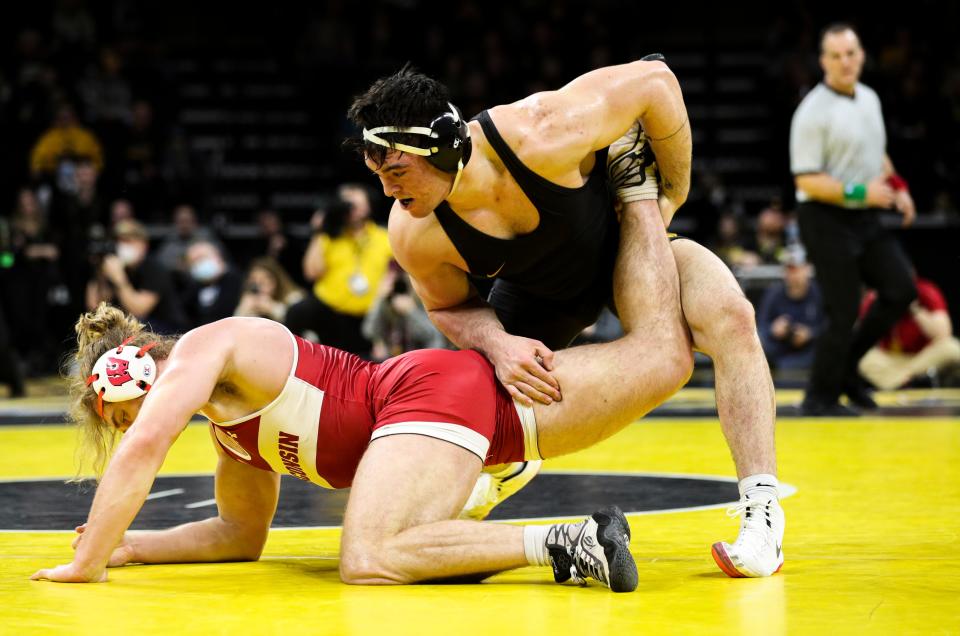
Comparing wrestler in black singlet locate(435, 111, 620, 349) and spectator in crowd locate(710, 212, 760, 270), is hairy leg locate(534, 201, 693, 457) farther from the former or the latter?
spectator in crowd locate(710, 212, 760, 270)

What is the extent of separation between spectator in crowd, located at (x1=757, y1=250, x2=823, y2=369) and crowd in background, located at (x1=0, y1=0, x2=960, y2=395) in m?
0.02

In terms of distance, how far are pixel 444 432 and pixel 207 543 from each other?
2.47ft

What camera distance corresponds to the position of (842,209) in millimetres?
7125

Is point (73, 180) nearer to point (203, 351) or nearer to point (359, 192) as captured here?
point (359, 192)

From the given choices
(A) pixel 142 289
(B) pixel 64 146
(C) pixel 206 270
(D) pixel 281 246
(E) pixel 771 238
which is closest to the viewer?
(A) pixel 142 289

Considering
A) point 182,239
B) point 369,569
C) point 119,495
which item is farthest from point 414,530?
point 182,239

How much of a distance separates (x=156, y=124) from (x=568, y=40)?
433 cm

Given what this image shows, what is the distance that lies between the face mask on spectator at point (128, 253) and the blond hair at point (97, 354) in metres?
7.12

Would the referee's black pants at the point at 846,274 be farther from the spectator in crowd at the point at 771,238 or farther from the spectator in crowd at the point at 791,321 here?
the spectator in crowd at the point at 771,238

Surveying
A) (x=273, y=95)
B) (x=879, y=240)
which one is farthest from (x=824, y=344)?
(x=273, y=95)

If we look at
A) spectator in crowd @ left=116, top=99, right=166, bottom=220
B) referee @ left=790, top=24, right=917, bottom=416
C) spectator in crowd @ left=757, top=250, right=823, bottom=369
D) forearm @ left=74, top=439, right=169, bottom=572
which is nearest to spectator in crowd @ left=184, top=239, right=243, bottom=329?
spectator in crowd @ left=116, top=99, right=166, bottom=220

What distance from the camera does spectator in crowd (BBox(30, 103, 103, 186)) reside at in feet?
41.8

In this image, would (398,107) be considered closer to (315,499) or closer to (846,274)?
(315,499)

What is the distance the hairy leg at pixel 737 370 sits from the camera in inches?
134
